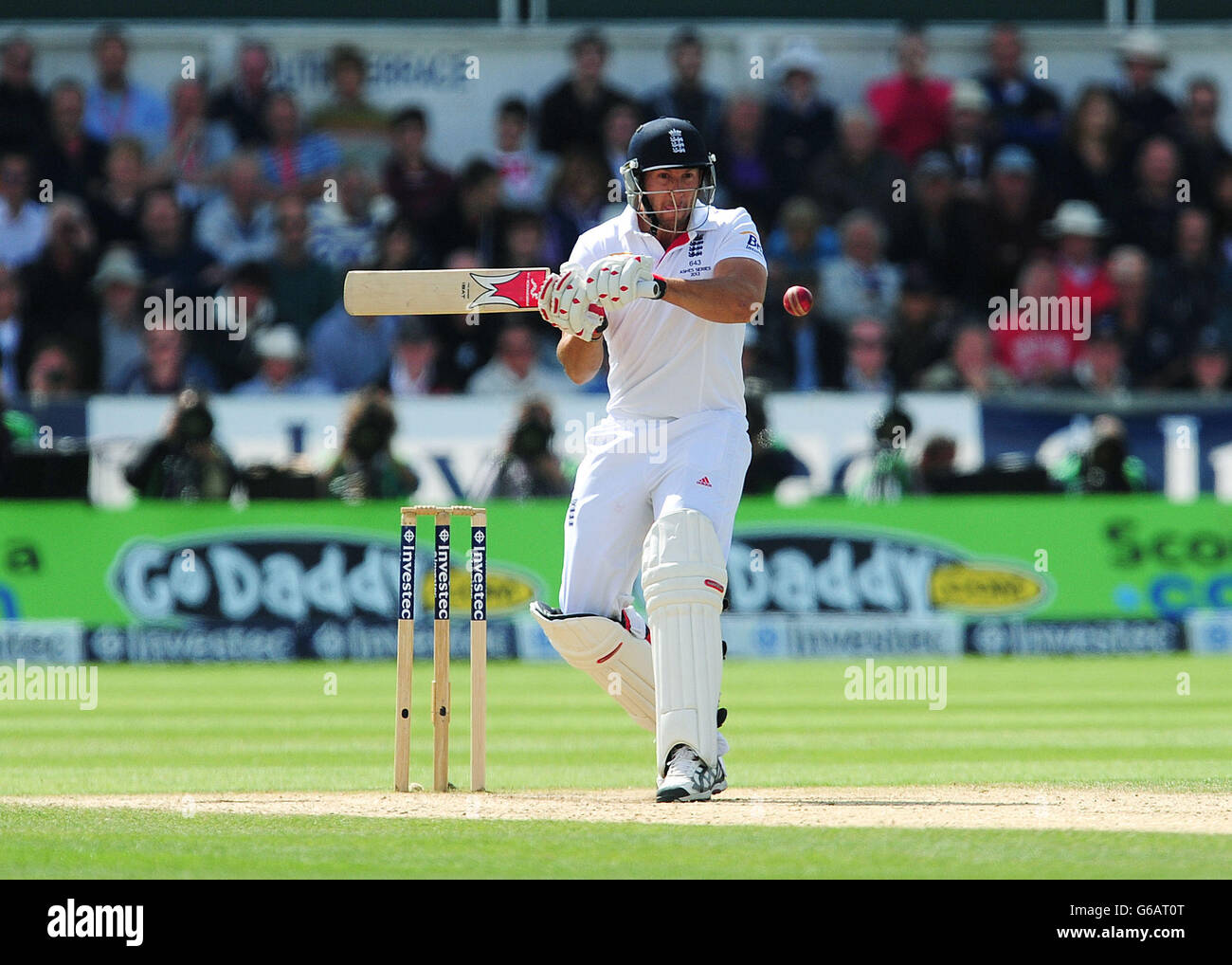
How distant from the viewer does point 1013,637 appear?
15.0 meters

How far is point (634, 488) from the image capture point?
689 cm

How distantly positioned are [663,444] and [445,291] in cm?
95

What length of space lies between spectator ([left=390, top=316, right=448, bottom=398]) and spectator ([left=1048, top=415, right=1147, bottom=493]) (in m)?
5.25

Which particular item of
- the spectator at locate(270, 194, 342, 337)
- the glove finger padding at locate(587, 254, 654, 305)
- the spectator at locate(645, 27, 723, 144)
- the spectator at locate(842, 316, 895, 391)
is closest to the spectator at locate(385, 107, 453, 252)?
the spectator at locate(270, 194, 342, 337)

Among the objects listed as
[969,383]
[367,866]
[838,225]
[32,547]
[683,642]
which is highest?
[838,225]

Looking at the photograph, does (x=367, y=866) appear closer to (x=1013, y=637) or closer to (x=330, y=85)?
(x=1013, y=637)

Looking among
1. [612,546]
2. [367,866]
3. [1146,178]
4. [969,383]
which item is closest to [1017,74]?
[1146,178]

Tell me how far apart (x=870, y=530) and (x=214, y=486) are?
16.4 ft

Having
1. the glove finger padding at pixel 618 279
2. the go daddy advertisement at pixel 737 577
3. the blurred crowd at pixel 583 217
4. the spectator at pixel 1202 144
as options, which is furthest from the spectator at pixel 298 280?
the glove finger padding at pixel 618 279

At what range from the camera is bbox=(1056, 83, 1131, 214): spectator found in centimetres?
1872

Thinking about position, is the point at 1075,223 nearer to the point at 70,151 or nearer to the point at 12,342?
the point at 70,151

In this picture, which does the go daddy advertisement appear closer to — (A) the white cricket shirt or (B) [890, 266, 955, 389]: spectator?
(B) [890, 266, 955, 389]: spectator

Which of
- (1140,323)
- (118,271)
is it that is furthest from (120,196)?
(1140,323)

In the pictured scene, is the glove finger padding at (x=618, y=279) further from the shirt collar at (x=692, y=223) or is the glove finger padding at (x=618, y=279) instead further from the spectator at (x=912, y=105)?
the spectator at (x=912, y=105)
